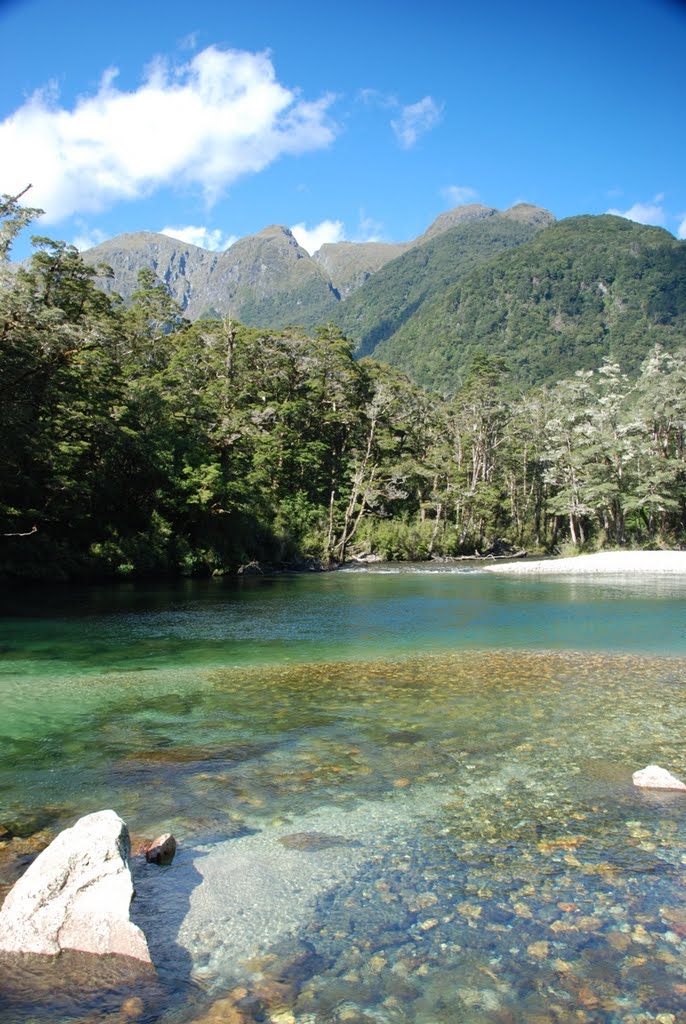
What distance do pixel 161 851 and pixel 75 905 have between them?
1113 millimetres

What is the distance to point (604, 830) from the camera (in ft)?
18.4

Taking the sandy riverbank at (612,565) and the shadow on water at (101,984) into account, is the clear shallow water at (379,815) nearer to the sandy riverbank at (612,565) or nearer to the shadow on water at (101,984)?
the shadow on water at (101,984)

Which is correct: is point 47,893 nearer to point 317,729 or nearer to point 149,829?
point 149,829

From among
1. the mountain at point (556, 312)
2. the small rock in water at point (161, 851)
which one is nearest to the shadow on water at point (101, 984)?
the small rock in water at point (161, 851)

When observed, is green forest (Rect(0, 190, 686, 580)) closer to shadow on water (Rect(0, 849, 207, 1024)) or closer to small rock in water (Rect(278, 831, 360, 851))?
small rock in water (Rect(278, 831, 360, 851))

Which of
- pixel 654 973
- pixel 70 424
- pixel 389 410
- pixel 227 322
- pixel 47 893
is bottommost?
pixel 654 973

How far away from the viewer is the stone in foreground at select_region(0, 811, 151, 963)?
12.9 feet

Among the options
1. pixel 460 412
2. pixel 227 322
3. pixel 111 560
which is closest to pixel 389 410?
pixel 460 412

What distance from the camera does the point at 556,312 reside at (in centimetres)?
17725

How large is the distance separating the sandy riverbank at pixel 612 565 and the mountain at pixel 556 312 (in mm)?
106223

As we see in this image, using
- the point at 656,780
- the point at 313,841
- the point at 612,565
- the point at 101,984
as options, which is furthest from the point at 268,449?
the point at 101,984

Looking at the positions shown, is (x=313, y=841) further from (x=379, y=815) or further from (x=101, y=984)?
(x=101, y=984)

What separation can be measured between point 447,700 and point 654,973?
20.5ft

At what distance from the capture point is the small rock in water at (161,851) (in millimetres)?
5070
